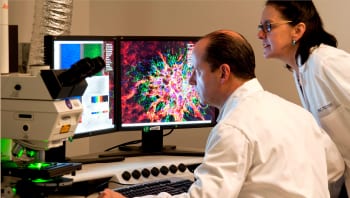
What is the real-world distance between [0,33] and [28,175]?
0.62 meters

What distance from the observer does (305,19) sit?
245cm

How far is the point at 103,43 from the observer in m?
2.66

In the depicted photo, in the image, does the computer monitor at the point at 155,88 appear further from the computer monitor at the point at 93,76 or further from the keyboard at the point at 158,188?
the keyboard at the point at 158,188

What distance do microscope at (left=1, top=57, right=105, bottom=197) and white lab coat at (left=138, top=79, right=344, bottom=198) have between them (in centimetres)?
40

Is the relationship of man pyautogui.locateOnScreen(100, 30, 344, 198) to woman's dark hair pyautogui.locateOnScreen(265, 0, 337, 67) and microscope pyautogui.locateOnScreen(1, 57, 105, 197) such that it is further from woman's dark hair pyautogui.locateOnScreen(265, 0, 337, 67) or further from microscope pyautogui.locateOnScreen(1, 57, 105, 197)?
woman's dark hair pyautogui.locateOnScreen(265, 0, 337, 67)

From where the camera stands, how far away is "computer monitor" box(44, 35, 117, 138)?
2443 mm

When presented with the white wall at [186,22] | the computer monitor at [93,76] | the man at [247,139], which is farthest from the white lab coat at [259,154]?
the white wall at [186,22]

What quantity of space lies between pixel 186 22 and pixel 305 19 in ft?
3.76

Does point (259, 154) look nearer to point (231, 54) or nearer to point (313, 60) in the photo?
point (231, 54)

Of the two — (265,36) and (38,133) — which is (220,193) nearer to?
(38,133)

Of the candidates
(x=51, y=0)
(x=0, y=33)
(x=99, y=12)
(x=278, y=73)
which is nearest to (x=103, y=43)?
(x=51, y=0)

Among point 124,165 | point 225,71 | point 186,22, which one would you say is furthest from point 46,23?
point 225,71

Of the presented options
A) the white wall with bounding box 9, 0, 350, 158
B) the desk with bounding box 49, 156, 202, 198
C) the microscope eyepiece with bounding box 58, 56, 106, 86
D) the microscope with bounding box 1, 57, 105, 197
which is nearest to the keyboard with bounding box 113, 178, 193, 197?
the desk with bounding box 49, 156, 202, 198

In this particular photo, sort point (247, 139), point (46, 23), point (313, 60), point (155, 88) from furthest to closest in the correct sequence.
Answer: point (155, 88) < point (46, 23) < point (313, 60) < point (247, 139)
